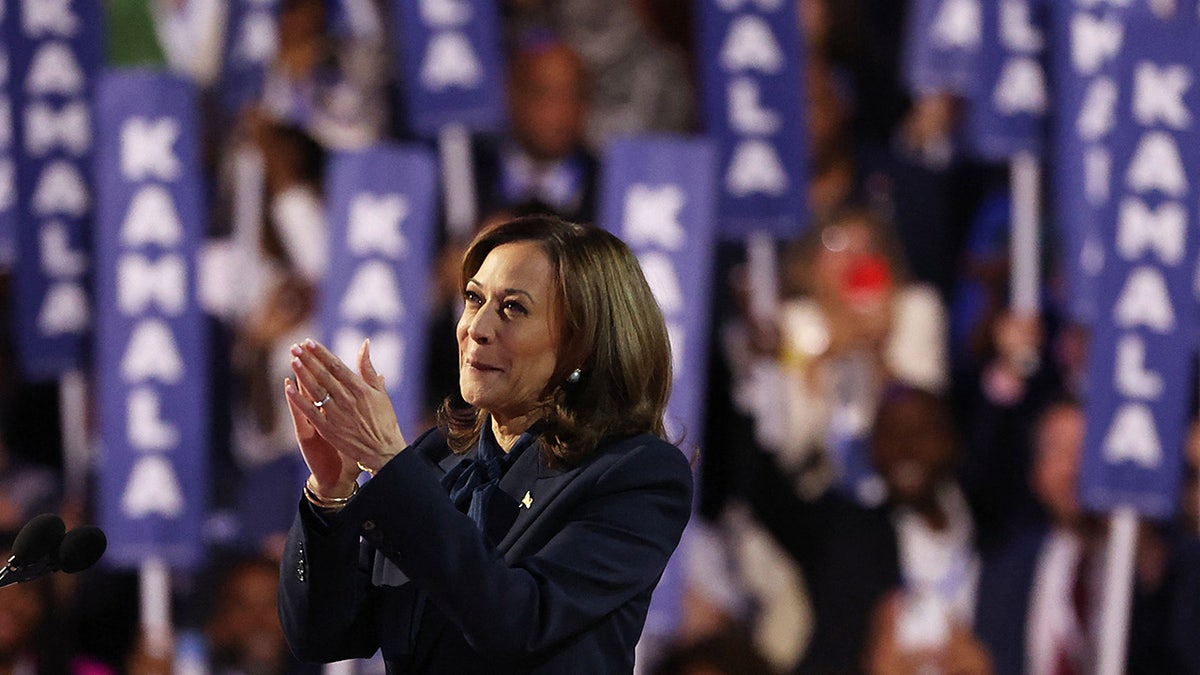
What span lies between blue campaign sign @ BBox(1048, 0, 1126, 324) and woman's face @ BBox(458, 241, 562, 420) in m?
4.13

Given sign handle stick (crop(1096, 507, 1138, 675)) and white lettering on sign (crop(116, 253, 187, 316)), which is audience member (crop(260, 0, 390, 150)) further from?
sign handle stick (crop(1096, 507, 1138, 675))

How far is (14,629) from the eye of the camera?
591 cm

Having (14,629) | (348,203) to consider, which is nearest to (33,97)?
(348,203)

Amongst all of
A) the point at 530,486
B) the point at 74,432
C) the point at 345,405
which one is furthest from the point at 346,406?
the point at 74,432

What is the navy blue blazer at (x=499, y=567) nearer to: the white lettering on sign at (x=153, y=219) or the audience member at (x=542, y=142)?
the white lettering on sign at (x=153, y=219)

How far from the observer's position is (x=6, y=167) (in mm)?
6031

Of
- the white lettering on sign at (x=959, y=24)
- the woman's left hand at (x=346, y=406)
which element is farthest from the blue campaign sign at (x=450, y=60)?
the woman's left hand at (x=346, y=406)

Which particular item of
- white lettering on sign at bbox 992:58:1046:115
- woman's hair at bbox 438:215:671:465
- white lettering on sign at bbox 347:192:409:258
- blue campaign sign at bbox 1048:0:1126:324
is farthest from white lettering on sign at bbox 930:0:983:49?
woman's hair at bbox 438:215:671:465

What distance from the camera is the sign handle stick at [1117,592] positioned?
18.0 feet

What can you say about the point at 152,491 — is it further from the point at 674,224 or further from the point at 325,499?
the point at 325,499

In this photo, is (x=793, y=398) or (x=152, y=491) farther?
(x=793, y=398)

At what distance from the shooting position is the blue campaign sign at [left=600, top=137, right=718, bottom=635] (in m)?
5.26

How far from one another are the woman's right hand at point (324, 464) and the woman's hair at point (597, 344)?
201 mm

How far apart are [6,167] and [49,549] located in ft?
15.8
